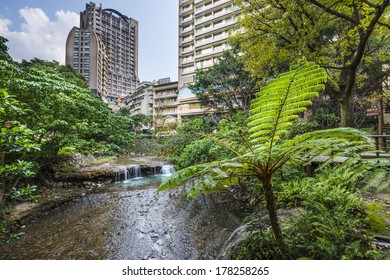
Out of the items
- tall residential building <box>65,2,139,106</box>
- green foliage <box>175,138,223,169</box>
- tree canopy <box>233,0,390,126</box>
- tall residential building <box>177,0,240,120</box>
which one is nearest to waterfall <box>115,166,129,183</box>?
green foliage <box>175,138,223,169</box>

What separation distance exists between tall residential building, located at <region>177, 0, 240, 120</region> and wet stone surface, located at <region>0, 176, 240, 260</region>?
17.2 meters

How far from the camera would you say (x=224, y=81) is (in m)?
13.8

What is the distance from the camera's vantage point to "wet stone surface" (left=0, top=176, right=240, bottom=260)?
3.11 m

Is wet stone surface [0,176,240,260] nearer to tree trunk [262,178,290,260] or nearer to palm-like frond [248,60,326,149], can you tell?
tree trunk [262,178,290,260]

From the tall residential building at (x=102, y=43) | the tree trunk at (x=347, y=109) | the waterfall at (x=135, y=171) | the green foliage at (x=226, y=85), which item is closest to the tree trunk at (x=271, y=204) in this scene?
the tall residential building at (x=102, y=43)

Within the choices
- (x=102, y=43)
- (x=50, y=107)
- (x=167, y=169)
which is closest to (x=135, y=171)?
(x=167, y=169)

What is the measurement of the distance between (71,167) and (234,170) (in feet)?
29.6

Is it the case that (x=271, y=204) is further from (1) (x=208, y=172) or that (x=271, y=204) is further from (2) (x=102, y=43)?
(2) (x=102, y=43)

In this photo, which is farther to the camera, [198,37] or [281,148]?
[198,37]

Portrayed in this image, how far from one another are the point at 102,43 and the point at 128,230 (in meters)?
4.37

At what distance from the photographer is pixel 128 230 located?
3924 mm

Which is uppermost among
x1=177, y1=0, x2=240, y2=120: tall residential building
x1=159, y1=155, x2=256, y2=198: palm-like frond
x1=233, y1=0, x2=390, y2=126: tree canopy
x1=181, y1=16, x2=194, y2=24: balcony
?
x1=181, y1=16, x2=194, y2=24: balcony

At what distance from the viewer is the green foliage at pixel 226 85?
13.0 m

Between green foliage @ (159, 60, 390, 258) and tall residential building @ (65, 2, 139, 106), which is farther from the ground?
tall residential building @ (65, 2, 139, 106)
